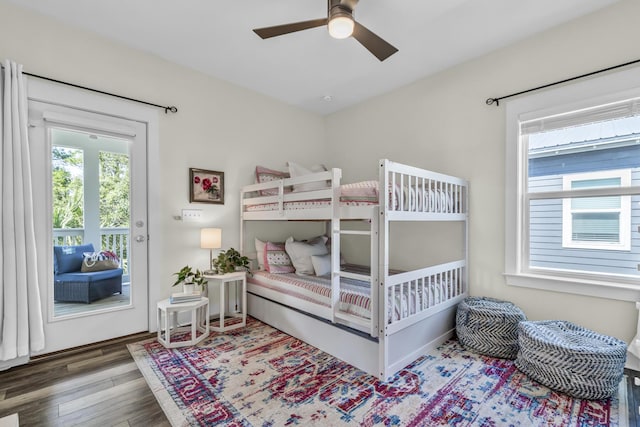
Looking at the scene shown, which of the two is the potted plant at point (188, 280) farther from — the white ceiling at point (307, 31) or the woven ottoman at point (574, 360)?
the woven ottoman at point (574, 360)

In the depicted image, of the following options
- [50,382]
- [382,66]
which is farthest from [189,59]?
[50,382]

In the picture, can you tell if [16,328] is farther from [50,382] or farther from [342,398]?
[342,398]

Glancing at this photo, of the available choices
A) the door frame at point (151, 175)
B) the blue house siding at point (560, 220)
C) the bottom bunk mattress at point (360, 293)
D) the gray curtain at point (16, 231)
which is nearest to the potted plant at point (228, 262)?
the bottom bunk mattress at point (360, 293)

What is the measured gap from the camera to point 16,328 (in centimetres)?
211

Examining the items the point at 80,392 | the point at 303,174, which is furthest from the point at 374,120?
the point at 80,392

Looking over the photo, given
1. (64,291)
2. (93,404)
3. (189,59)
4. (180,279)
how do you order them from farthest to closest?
1. (189,59)
2. (180,279)
3. (64,291)
4. (93,404)

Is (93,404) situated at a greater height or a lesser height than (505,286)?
lesser

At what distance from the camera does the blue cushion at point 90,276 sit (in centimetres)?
245

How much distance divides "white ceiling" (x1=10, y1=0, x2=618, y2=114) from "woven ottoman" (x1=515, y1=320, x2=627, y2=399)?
2.37m

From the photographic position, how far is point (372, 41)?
196 cm

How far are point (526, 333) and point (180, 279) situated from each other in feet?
9.19

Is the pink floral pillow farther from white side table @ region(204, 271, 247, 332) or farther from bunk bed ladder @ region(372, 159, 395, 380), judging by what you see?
bunk bed ladder @ region(372, 159, 395, 380)

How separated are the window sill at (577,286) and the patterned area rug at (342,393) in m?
0.60

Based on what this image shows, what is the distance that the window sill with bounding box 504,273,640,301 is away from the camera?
2103 millimetres
